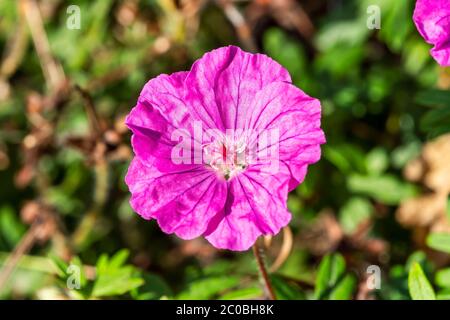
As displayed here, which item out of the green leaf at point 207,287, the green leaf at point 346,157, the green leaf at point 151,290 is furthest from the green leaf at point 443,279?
the green leaf at point 151,290

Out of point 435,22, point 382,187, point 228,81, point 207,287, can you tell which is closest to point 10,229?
point 207,287

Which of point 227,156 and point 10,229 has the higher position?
point 227,156

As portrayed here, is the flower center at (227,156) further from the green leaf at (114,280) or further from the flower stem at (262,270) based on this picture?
the green leaf at (114,280)

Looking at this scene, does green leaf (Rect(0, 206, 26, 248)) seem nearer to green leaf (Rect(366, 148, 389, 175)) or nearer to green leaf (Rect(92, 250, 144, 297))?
green leaf (Rect(92, 250, 144, 297))

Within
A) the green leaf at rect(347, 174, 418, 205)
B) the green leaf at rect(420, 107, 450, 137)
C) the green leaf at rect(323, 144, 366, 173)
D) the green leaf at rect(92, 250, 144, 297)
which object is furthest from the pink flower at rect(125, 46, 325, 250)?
the green leaf at rect(347, 174, 418, 205)

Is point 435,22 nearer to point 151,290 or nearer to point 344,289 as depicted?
point 344,289

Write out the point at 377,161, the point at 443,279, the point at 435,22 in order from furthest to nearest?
the point at 377,161
the point at 443,279
the point at 435,22
